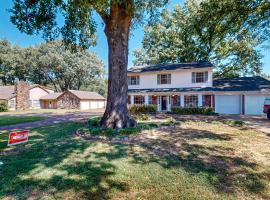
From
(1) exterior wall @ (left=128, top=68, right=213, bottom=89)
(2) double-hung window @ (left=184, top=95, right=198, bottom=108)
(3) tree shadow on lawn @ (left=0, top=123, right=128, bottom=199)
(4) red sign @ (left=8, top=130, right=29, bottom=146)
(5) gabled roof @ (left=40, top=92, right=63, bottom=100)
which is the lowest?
(3) tree shadow on lawn @ (left=0, top=123, right=128, bottom=199)

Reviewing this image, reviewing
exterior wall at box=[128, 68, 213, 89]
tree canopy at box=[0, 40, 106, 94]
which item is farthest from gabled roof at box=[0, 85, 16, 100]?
exterior wall at box=[128, 68, 213, 89]

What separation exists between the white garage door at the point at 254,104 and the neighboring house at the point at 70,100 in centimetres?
3049

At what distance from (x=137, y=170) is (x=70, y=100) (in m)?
38.4

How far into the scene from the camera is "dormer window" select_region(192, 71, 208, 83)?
23.5 metres

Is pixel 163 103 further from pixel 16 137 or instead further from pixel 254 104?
pixel 16 137

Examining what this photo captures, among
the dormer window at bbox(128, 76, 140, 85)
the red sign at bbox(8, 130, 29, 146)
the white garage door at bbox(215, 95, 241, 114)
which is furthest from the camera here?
the dormer window at bbox(128, 76, 140, 85)

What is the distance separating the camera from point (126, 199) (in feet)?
12.5

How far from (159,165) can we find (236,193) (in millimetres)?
2059

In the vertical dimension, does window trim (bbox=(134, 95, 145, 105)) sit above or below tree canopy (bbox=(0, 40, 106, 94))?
below

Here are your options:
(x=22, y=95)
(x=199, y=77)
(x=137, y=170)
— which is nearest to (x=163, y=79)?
(x=199, y=77)

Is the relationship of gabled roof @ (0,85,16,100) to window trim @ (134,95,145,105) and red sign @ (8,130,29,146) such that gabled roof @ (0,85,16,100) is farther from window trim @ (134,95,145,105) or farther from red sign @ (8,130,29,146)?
red sign @ (8,130,29,146)

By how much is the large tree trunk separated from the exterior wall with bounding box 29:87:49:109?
37.2 m

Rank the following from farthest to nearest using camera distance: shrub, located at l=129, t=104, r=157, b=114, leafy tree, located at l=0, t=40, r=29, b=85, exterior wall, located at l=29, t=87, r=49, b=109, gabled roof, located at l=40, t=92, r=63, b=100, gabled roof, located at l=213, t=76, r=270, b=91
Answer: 1. leafy tree, located at l=0, t=40, r=29, b=85
2. gabled roof, located at l=40, t=92, r=63, b=100
3. exterior wall, located at l=29, t=87, r=49, b=109
4. shrub, located at l=129, t=104, r=157, b=114
5. gabled roof, located at l=213, t=76, r=270, b=91

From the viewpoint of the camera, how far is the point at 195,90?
22.8m
